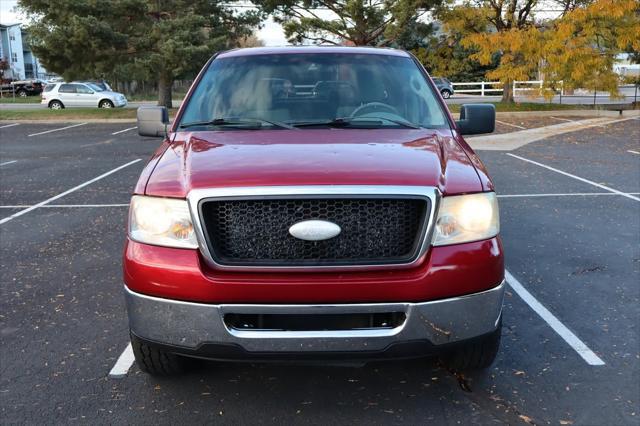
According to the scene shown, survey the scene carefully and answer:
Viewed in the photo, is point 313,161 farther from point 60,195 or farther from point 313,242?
point 60,195

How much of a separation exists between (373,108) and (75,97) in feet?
107

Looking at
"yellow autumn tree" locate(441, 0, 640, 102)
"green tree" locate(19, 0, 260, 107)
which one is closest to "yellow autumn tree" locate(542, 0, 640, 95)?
"yellow autumn tree" locate(441, 0, 640, 102)

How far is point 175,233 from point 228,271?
32 cm

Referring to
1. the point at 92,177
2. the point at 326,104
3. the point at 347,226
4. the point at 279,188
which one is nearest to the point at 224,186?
the point at 279,188

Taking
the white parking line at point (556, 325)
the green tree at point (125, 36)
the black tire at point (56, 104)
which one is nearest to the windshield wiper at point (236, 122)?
the white parking line at point (556, 325)

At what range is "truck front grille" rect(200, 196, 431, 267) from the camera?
9.23ft

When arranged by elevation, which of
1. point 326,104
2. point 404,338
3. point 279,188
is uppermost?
point 326,104

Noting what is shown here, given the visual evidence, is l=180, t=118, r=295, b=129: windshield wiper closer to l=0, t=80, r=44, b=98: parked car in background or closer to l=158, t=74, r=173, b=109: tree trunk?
l=158, t=74, r=173, b=109: tree trunk

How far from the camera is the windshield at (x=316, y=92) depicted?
13.4ft

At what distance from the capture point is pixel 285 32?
1096 inches

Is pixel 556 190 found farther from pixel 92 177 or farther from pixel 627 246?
pixel 92 177

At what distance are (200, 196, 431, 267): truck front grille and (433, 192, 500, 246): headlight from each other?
4.4 inches

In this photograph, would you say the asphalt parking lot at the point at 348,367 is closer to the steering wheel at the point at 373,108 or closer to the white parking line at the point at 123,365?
the white parking line at the point at 123,365

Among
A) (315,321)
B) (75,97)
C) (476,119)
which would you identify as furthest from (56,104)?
(315,321)
